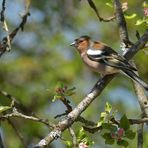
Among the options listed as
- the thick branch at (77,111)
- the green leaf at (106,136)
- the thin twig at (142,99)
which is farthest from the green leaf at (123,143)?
the thin twig at (142,99)

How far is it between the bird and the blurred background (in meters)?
1.28

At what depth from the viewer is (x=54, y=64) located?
9453 millimetres

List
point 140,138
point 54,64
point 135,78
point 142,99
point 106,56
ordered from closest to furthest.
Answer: point 140,138 → point 142,99 → point 135,78 → point 106,56 → point 54,64

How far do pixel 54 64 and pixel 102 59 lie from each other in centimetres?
379

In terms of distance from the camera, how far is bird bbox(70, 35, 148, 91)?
15.9 ft

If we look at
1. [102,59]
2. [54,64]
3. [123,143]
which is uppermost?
[123,143]

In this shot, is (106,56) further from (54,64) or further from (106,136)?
(54,64)

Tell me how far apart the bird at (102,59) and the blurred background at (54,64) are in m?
1.28

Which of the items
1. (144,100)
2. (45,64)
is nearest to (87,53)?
(144,100)

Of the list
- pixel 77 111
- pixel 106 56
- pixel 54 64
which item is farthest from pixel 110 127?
pixel 54 64

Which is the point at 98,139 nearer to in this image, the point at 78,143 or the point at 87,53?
the point at 87,53

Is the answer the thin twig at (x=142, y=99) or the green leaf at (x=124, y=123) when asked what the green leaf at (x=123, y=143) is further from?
the thin twig at (x=142, y=99)

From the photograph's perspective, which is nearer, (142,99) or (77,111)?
(77,111)

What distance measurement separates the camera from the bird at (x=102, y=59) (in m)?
4.85
